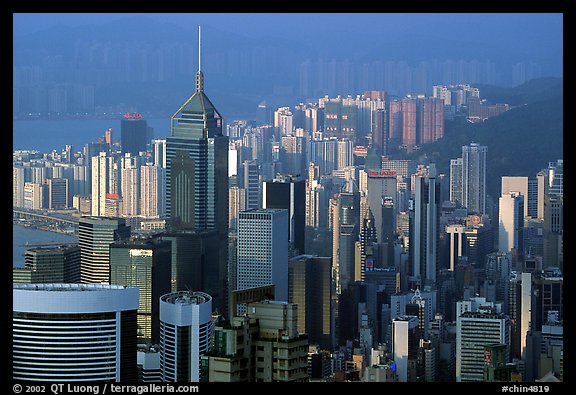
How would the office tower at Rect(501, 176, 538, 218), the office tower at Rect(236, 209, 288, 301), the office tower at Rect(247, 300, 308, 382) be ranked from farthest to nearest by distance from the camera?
the office tower at Rect(236, 209, 288, 301)
the office tower at Rect(501, 176, 538, 218)
the office tower at Rect(247, 300, 308, 382)

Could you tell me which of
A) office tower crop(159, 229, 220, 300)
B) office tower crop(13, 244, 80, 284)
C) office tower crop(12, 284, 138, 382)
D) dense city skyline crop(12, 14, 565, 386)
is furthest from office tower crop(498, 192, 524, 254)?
office tower crop(12, 284, 138, 382)

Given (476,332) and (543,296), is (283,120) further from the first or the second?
(543,296)

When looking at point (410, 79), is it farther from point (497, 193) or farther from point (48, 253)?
point (48, 253)

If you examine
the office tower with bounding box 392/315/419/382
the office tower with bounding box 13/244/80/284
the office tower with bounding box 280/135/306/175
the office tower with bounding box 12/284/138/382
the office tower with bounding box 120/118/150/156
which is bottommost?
the office tower with bounding box 392/315/419/382

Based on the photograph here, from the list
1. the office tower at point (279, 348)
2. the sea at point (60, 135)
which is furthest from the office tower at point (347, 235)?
the office tower at point (279, 348)

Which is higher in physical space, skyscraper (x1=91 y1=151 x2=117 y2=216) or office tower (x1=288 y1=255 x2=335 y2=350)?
skyscraper (x1=91 y1=151 x2=117 y2=216)

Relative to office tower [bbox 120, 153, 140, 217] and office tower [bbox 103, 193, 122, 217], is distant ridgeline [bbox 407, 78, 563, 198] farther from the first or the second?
office tower [bbox 103, 193, 122, 217]

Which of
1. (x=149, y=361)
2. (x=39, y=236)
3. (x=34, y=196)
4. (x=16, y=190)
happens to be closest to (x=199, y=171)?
(x=39, y=236)
